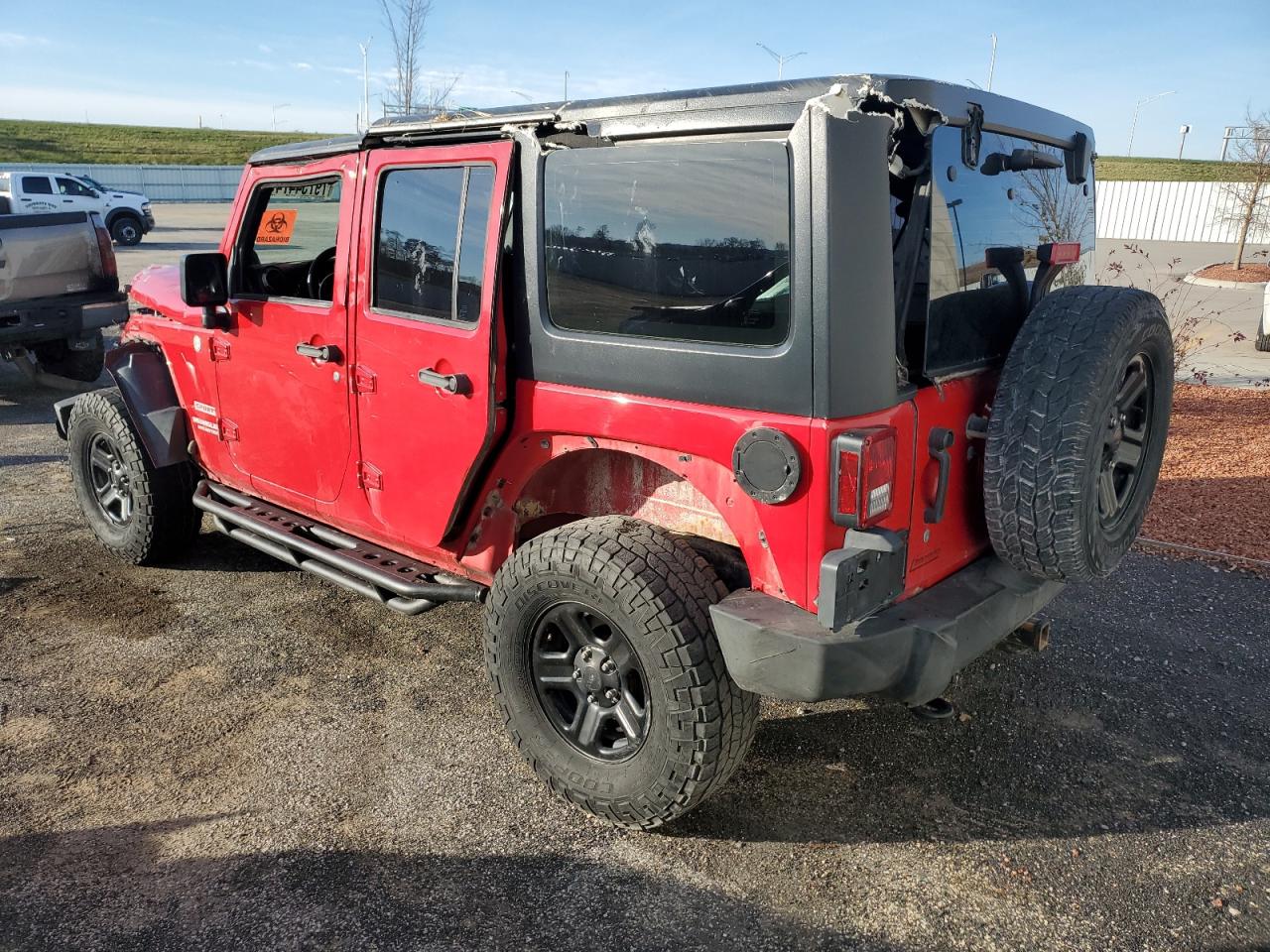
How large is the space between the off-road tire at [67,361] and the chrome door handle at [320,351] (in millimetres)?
6812

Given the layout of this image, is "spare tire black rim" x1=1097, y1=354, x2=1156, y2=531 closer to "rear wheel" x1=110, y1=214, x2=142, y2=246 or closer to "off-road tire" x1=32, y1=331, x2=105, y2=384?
"off-road tire" x1=32, y1=331, x2=105, y2=384

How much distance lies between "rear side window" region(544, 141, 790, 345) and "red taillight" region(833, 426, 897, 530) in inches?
13.3

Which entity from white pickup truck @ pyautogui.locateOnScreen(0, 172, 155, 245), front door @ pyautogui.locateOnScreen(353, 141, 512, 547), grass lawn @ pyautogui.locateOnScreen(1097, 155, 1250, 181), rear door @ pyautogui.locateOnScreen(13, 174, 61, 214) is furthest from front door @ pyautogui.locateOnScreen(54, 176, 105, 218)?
grass lawn @ pyautogui.locateOnScreen(1097, 155, 1250, 181)

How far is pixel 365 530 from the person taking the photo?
12.7 feet

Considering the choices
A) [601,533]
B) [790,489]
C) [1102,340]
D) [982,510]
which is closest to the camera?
[790,489]

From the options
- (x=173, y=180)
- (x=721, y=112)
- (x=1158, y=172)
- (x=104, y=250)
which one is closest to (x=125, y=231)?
(x=173, y=180)

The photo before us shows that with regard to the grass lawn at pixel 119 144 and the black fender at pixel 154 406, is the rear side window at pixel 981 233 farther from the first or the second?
the grass lawn at pixel 119 144

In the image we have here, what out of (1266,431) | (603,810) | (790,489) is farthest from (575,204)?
(1266,431)

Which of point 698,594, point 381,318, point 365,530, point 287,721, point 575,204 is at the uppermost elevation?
point 575,204

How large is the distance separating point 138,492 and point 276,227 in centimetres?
157

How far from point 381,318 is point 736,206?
1530mm

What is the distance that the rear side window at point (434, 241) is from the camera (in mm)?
3150

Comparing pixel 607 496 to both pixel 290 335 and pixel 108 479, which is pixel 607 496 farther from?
pixel 108 479

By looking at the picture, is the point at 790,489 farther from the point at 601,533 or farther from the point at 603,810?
the point at 603,810
